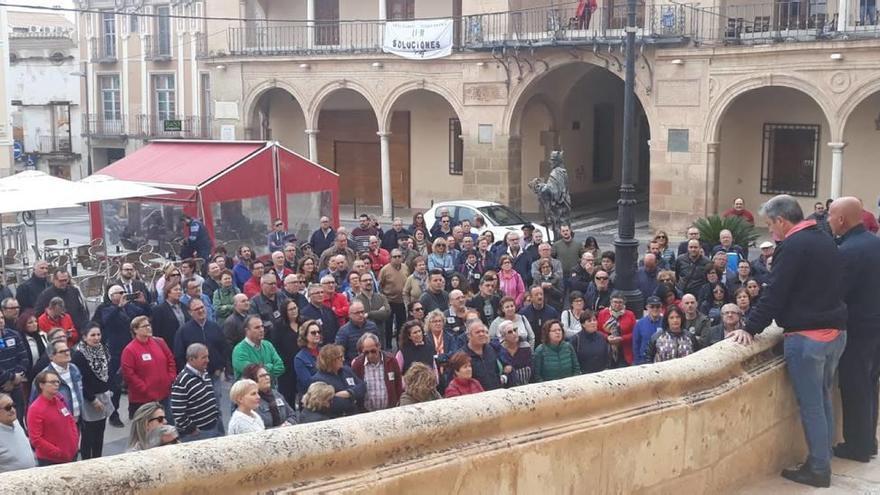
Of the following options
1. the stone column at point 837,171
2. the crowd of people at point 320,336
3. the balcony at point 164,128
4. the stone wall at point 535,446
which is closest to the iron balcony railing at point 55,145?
the balcony at point 164,128

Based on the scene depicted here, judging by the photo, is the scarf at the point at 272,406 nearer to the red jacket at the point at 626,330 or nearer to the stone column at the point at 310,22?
the red jacket at the point at 626,330

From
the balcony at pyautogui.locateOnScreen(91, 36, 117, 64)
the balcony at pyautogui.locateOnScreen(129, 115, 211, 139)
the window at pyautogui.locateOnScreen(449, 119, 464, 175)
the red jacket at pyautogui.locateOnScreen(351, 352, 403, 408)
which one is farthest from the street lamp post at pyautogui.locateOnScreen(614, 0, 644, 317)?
the balcony at pyautogui.locateOnScreen(91, 36, 117, 64)

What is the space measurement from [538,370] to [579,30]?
17.7 meters

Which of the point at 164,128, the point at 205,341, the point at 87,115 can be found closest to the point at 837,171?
the point at 205,341

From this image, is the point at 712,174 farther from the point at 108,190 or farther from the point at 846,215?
the point at 846,215

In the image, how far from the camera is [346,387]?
7.49 meters

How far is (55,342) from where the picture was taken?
793 cm

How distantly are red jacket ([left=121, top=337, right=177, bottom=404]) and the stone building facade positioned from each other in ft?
55.7

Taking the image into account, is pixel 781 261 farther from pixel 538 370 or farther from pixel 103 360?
pixel 103 360

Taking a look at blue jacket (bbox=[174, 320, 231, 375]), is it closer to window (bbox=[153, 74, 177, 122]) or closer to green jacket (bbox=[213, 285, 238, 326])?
green jacket (bbox=[213, 285, 238, 326])

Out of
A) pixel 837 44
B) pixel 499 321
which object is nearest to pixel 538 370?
pixel 499 321

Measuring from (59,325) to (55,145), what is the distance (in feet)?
124

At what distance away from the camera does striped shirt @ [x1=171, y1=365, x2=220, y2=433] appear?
7539mm

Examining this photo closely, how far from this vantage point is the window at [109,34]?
134 ft
